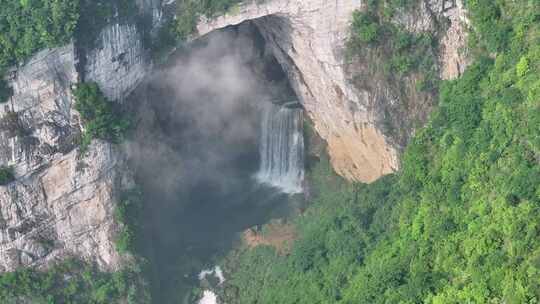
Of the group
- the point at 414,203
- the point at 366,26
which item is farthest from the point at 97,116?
the point at 414,203

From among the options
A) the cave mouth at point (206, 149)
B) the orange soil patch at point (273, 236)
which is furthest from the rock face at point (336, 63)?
the orange soil patch at point (273, 236)

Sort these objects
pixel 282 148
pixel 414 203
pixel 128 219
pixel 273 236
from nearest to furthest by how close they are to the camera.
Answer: pixel 414 203, pixel 128 219, pixel 273 236, pixel 282 148

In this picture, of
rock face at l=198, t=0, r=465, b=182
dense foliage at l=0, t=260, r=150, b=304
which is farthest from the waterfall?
dense foliage at l=0, t=260, r=150, b=304

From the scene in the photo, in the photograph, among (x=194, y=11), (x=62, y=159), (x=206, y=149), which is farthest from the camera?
(x=206, y=149)

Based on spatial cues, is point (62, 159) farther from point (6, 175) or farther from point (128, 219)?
point (128, 219)

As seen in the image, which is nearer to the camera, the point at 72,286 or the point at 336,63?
the point at 336,63

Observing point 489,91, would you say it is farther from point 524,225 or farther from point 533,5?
point 524,225
